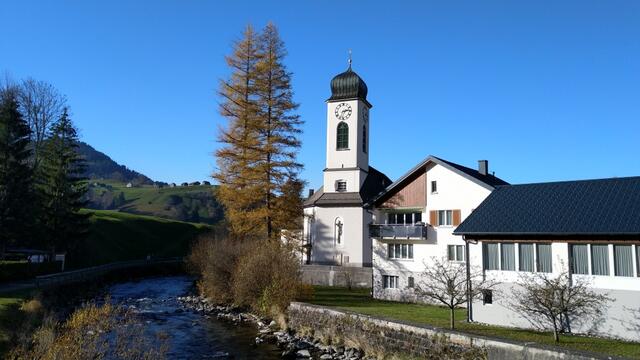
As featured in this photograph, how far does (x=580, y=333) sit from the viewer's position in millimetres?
19469

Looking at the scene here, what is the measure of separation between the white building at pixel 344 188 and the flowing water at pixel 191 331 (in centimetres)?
1397

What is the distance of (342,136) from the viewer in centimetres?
4462

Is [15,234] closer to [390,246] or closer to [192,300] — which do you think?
[192,300]

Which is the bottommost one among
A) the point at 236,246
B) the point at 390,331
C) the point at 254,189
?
the point at 390,331

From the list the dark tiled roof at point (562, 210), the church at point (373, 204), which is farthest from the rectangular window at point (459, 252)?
the dark tiled roof at point (562, 210)

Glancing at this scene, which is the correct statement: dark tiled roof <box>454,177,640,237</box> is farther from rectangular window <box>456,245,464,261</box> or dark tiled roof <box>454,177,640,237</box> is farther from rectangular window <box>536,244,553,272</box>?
rectangular window <box>456,245,464,261</box>

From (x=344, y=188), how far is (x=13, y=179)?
26962mm

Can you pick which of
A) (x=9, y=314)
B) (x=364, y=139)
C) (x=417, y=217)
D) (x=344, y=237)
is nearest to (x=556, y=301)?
(x=417, y=217)

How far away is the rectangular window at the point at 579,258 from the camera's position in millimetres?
19938

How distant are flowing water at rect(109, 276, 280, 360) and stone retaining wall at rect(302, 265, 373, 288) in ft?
36.1

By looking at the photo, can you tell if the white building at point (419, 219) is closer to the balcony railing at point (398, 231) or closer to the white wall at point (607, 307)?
the balcony railing at point (398, 231)

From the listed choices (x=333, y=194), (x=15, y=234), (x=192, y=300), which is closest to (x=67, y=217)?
(x=15, y=234)

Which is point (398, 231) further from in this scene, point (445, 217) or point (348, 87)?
point (348, 87)

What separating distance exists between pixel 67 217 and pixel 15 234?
598cm
